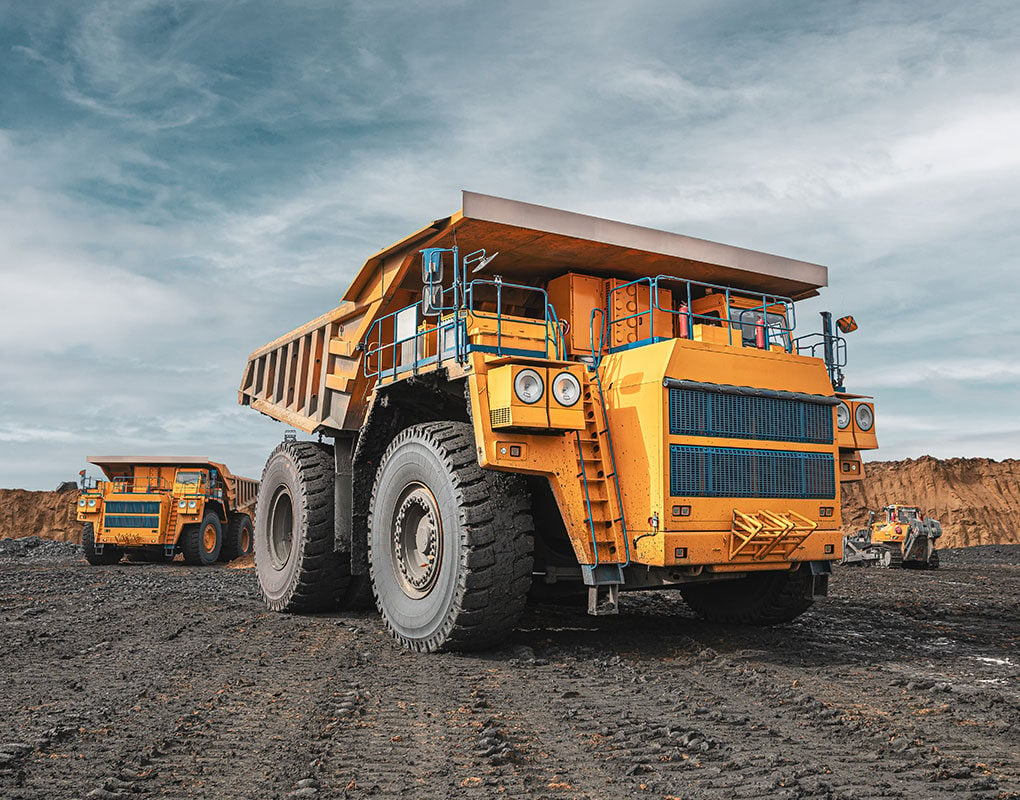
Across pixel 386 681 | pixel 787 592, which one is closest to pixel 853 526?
pixel 787 592

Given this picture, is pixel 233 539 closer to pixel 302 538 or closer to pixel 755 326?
pixel 302 538

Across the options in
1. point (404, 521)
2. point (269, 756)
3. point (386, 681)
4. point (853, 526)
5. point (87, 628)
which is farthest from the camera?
point (853, 526)

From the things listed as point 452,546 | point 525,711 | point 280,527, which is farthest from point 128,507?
point 525,711

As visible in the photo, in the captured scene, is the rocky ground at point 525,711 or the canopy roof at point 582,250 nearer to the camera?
the rocky ground at point 525,711

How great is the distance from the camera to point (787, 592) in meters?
7.82

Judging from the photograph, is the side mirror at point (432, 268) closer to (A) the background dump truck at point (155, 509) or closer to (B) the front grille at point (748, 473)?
(B) the front grille at point (748, 473)

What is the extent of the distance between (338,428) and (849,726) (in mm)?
6185

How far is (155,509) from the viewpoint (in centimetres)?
2175

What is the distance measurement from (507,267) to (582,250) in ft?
2.43

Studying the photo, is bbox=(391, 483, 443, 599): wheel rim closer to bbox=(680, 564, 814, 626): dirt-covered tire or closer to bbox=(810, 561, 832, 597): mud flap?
bbox=(680, 564, 814, 626): dirt-covered tire

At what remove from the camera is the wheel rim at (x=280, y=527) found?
1033cm

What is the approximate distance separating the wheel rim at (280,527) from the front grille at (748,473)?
552 cm

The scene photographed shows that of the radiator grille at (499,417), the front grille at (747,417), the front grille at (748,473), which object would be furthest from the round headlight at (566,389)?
the front grille at (748,473)

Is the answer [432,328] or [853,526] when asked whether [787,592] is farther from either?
[853,526]
